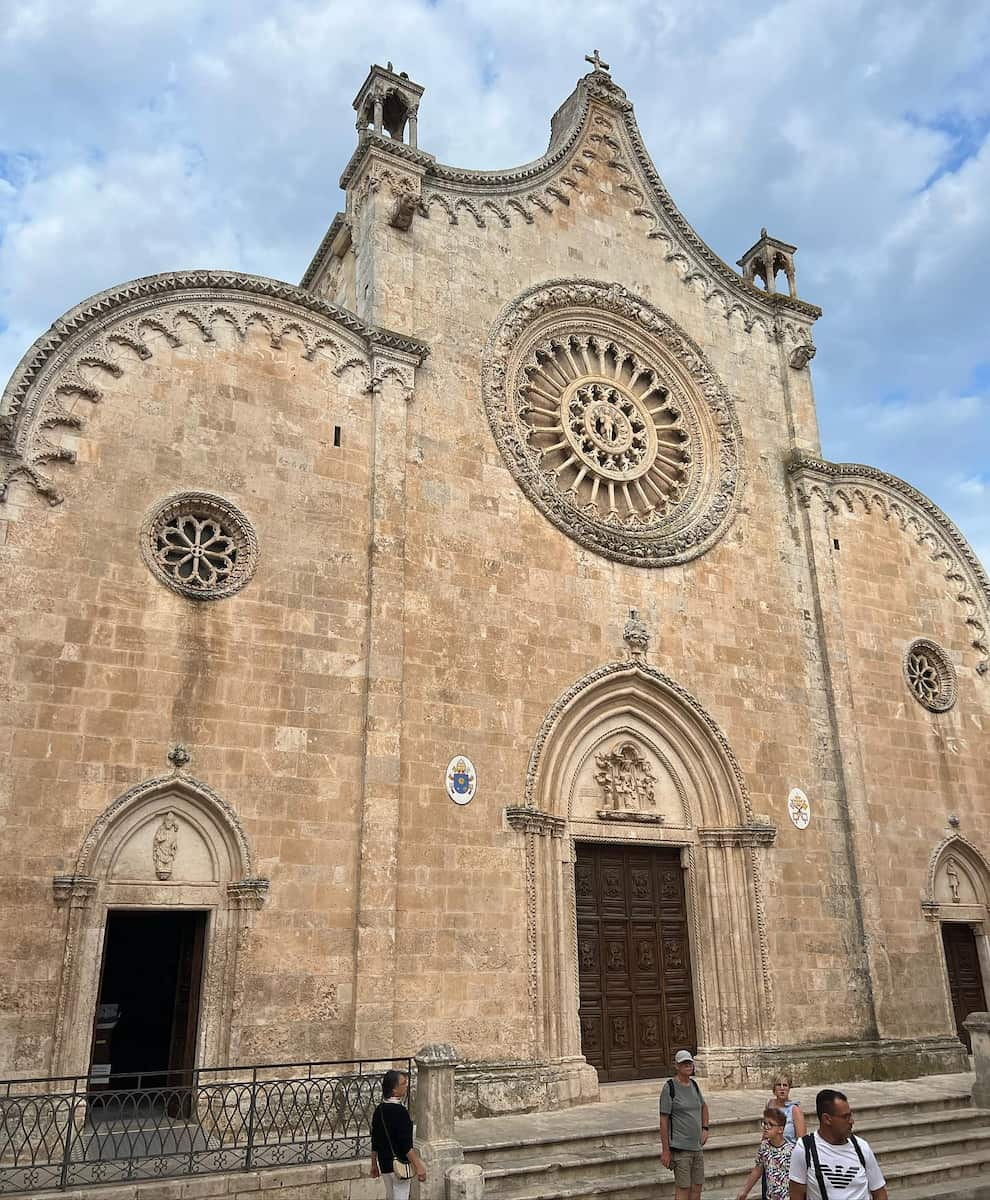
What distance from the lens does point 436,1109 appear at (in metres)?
9.30

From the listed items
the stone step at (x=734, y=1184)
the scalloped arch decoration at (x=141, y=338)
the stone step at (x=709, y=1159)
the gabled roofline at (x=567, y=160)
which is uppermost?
the gabled roofline at (x=567, y=160)

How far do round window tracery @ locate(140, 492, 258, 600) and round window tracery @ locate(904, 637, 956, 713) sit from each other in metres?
12.1

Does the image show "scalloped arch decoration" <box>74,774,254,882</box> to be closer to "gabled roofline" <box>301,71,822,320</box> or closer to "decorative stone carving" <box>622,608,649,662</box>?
"decorative stone carving" <box>622,608,649,662</box>

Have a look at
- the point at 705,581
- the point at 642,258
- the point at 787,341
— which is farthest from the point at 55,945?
the point at 787,341

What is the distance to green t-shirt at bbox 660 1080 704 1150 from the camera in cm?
820

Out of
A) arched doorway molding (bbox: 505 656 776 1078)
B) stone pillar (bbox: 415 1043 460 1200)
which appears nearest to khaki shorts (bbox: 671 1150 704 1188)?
stone pillar (bbox: 415 1043 460 1200)

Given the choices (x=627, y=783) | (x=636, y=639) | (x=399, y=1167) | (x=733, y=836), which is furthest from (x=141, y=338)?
(x=733, y=836)

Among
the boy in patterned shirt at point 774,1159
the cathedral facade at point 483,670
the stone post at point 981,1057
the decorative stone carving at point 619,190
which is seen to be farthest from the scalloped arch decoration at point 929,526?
the boy in patterned shirt at point 774,1159

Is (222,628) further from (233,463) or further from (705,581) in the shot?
(705,581)

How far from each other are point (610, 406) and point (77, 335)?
8.58 meters

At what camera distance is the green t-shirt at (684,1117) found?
26.9ft

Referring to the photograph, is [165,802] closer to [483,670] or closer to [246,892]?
[246,892]

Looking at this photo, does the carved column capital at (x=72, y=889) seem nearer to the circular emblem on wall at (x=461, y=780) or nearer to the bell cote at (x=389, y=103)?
the circular emblem on wall at (x=461, y=780)

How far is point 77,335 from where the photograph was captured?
1224cm
